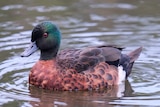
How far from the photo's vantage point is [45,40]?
11.6 m

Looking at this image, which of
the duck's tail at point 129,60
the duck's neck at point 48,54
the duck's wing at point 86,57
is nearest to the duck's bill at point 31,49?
the duck's neck at point 48,54

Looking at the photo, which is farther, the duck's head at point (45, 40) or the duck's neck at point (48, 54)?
the duck's neck at point (48, 54)

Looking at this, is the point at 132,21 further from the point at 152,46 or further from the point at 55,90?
the point at 55,90

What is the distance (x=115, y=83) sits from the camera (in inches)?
472

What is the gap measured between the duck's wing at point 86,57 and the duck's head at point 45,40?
21cm

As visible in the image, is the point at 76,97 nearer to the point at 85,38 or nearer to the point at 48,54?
the point at 48,54

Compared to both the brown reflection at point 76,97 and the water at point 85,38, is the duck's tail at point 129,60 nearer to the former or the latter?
the water at point 85,38

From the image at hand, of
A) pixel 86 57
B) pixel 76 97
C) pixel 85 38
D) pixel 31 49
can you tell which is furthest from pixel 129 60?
pixel 85 38

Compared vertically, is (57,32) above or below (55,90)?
above

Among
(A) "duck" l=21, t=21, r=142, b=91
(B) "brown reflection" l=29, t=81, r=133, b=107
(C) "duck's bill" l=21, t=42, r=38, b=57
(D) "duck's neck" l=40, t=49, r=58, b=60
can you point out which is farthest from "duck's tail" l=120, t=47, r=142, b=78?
(C) "duck's bill" l=21, t=42, r=38, b=57

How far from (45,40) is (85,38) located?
3.16 m

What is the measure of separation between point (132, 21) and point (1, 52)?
4049 millimetres

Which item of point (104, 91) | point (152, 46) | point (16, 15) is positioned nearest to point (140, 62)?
point (152, 46)

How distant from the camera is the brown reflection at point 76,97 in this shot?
10.7 m
